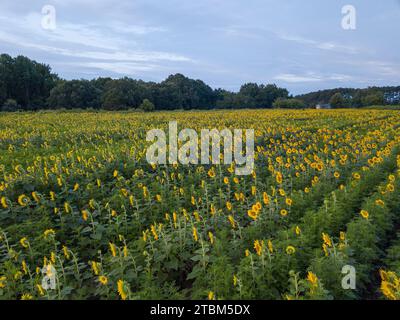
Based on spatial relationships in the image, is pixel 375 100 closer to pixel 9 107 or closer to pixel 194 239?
pixel 9 107

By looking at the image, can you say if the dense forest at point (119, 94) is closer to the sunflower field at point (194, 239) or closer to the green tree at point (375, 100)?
the green tree at point (375, 100)

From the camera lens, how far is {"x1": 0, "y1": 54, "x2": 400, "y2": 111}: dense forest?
52.8 m

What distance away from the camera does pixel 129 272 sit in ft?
14.1

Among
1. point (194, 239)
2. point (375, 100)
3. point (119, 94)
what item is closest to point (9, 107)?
point (119, 94)

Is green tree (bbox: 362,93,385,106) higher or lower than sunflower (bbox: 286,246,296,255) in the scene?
higher

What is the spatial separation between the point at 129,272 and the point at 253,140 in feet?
31.6

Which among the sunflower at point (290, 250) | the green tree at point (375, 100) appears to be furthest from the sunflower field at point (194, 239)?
the green tree at point (375, 100)

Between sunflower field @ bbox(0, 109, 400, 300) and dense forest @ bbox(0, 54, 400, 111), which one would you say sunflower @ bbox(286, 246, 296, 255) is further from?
dense forest @ bbox(0, 54, 400, 111)

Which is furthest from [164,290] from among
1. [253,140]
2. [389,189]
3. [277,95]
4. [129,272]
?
[277,95]

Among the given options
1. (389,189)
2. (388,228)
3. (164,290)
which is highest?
(389,189)

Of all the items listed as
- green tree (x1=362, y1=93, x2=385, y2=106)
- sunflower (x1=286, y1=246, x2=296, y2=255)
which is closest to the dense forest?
green tree (x1=362, y1=93, x2=385, y2=106)

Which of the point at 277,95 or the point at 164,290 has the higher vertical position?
the point at 277,95
